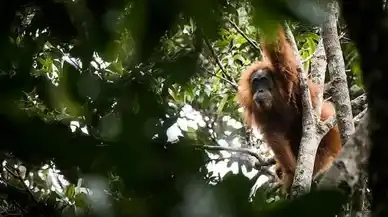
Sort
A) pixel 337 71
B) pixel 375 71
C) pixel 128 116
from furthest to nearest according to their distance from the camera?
1. pixel 337 71
2. pixel 128 116
3. pixel 375 71

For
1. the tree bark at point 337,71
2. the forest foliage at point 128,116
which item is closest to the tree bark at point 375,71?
the forest foliage at point 128,116

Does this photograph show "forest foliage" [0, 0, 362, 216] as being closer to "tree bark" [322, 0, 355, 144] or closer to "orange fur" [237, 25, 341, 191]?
"tree bark" [322, 0, 355, 144]

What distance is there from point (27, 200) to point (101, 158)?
51cm

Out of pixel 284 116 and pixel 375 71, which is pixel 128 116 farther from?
pixel 284 116

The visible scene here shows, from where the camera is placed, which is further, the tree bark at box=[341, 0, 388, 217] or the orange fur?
the orange fur

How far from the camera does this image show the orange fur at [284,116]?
16.1 feet

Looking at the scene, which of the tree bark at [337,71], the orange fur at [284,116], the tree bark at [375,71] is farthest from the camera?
the orange fur at [284,116]

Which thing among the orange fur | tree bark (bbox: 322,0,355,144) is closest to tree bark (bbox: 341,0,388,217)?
tree bark (bbox: 322,0,355,144)

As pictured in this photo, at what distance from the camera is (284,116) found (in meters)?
5.21

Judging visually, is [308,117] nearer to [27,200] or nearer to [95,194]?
[27,200]

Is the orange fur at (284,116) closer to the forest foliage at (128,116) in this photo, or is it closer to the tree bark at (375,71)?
the forest foliage at (128,116)

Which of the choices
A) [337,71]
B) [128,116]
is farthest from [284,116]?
[128,116]

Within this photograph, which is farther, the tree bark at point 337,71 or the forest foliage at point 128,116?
the tree bark at point 337,71

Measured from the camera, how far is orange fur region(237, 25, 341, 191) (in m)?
4.89
